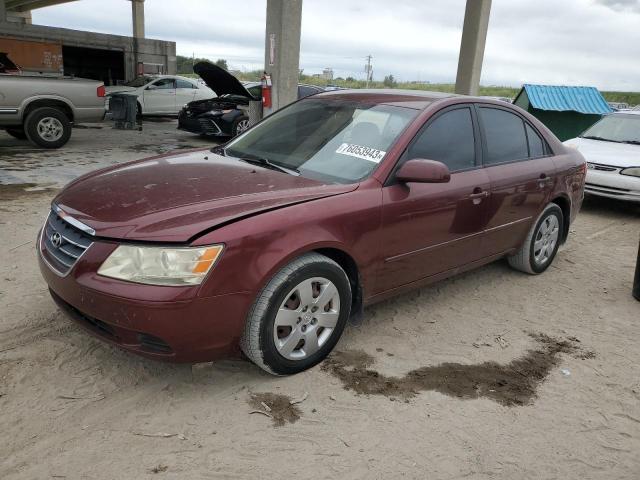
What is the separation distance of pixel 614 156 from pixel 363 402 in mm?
6686

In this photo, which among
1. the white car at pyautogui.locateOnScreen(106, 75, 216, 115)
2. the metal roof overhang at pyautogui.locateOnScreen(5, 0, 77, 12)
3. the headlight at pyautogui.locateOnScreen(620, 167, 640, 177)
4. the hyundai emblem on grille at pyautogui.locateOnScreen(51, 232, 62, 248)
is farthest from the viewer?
the metal roof overhang at pyautogui.locateOnScreen(5, 0, 77, 12)

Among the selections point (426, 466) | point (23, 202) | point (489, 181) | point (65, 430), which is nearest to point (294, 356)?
point (426, 466)

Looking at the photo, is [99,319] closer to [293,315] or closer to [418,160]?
[293,315]

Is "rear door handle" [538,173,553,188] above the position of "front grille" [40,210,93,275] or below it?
above

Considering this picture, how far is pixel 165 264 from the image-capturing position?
8.23 ft

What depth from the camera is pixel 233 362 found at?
3160mm

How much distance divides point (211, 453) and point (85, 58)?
2669 cm

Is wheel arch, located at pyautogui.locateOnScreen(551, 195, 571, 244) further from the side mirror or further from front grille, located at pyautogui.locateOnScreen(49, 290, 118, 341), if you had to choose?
front grille, located at pyautogui.locateOnScreen(49, 290, 118, 341)

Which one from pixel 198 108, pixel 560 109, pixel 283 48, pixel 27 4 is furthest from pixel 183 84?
pixel 27 4

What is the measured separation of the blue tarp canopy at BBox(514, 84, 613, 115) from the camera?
1370 cm

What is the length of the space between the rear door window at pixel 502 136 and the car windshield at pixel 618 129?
507 centimetres

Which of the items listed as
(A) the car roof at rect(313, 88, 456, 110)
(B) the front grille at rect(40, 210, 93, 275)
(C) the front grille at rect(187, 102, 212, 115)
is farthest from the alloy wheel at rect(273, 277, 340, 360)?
(C) the front grille at rect(187, 102, 212, 115)

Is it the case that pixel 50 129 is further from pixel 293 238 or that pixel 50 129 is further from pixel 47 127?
pixel 293 238

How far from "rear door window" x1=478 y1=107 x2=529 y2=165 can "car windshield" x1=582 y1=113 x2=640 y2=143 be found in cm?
507
